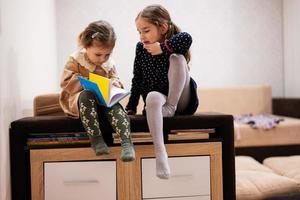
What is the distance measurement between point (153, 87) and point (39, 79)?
1.09m

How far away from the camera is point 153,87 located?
75.2 inches

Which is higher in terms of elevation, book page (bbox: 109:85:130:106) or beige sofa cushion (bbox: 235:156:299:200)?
book page (bbox: 109:85:130:106)

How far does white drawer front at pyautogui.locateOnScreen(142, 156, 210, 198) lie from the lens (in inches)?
67.9

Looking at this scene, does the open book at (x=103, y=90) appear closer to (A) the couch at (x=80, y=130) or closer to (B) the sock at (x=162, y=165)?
(A) the couch at (x=80, y=130)

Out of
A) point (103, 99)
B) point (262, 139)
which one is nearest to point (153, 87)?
point (103, 99)

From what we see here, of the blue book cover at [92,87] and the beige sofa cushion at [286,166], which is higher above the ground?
the blue book cover at [92,87]

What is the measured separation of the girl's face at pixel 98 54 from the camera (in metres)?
1.83

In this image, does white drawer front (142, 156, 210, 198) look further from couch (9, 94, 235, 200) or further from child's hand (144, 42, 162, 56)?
child's hand (144, 42, 162, 56)

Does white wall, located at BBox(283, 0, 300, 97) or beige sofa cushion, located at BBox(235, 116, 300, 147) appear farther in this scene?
white wall, located at BBox(283, 0, 300, 97)

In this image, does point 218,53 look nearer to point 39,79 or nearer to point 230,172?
point 39,79

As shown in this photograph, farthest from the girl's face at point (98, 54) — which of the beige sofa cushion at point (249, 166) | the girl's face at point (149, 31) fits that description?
the beige sofa cushion at point (249, 166)

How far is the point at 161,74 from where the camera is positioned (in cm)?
188

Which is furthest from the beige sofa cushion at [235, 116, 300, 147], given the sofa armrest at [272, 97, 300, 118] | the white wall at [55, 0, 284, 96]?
the white wall at [55, 0, 284, 96]

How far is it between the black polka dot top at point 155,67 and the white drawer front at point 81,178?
45 centimetres
